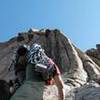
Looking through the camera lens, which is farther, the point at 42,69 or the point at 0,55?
the point at 0,55

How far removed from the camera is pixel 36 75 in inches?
519

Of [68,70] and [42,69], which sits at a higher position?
[68,70]

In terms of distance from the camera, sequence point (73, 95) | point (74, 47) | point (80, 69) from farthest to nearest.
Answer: point (74, 47)
point (80, 69)
point (73, 95)

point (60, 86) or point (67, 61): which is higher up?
point (67, 61)

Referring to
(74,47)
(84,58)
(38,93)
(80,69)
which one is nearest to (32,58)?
(38,93)

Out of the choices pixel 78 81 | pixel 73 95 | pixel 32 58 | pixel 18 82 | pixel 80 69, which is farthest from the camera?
pixel 80 69

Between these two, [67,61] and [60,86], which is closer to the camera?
[60,86]

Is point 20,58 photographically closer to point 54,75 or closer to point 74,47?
point 54,75

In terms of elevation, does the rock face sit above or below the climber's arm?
above

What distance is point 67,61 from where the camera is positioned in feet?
89.9

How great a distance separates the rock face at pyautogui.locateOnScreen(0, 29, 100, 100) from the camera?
17.4 meters

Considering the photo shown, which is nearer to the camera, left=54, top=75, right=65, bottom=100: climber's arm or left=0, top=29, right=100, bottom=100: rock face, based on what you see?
left=54, top=75, right=65, bottom=100: climber's arm

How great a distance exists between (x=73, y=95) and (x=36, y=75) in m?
4.50

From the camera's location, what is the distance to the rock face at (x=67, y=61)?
57.1 feet
